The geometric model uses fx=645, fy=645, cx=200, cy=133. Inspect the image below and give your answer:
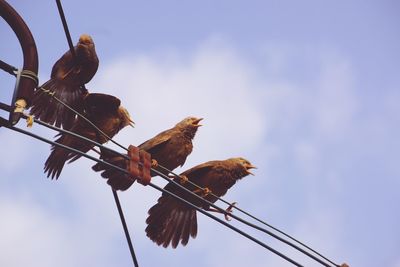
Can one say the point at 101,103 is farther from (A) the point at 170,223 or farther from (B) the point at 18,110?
(B) the point at 18,110

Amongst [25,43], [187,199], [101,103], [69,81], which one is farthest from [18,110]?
[187,199]

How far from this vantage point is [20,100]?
326 centimetres

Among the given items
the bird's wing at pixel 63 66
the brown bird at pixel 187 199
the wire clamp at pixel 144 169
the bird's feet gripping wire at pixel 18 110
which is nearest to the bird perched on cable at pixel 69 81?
the bird's wing at pixel 63 66

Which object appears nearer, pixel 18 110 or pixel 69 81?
pixel 18 110

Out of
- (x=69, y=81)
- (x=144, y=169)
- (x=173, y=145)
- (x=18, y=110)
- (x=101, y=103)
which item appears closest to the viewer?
(x=18, y=110)

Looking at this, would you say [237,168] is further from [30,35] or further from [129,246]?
[30,35]

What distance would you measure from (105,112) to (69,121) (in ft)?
1.53

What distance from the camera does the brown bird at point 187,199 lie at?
6.13 meters

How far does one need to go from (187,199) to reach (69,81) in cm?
159

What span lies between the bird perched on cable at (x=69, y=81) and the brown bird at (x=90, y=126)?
0.12 m

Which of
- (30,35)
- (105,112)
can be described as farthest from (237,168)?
(30,35)

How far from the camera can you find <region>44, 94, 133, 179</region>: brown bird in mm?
5855

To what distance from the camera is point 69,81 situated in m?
5.95

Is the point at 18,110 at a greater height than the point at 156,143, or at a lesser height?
lesser
